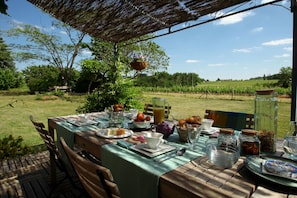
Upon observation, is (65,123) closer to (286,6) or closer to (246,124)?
(246,124)

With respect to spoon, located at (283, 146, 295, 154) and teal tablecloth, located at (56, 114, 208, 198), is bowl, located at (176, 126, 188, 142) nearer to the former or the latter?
teal tablecloth, located at (56, 114, 208, 198)

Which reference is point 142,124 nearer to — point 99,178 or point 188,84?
point 99,178

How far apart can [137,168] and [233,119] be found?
1259 millimetres

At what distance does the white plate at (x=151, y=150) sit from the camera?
3.44 feet

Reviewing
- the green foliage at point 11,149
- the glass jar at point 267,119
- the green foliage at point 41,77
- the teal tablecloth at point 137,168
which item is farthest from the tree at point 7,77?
the glass jar at point 267,119

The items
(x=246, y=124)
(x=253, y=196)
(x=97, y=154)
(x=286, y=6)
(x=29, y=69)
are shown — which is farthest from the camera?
(x=29, y=69)

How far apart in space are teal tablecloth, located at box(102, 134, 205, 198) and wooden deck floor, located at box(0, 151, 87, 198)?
29.1 inches

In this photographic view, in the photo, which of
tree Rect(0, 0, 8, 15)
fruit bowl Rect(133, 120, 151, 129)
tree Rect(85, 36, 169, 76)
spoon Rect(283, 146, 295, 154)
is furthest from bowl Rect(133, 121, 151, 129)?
tree Rect(85, 36, 169, 76)

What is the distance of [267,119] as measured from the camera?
1.12 m

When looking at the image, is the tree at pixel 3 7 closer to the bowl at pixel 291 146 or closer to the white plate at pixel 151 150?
the white plate at pixel 151 150

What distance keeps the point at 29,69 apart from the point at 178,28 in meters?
13.9

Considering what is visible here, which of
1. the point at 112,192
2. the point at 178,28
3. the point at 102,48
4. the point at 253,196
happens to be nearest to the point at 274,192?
the point at 253,196

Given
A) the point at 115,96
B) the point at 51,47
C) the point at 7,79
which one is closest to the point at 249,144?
the point at 115,96

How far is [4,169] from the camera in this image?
2.29 meters
